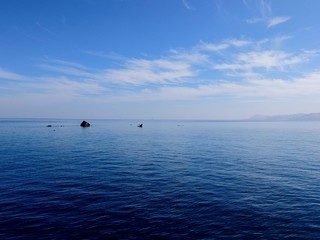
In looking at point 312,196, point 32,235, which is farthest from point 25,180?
point 312,196

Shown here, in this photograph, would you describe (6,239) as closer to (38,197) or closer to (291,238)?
(38,197)

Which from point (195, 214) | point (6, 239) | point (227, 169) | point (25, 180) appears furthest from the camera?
point (227, 169)

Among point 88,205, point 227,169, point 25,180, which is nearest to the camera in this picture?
point 88,205

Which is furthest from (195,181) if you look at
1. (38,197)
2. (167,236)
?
(38,197)

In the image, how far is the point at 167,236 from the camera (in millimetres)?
19141

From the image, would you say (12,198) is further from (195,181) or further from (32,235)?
(195,181)

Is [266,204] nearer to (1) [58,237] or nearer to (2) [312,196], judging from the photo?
(2) [312,196]

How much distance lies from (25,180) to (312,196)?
34.1m

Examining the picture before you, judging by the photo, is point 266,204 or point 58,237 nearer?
point 58,237

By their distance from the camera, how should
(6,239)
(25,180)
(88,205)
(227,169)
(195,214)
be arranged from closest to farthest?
(6,239) < (195,214) < (88,205) < (25,180) < (227,169)

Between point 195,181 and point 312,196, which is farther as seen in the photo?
point 195,181

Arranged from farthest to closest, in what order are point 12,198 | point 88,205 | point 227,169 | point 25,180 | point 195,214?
point 227,169, point 25,180, point 12,198, point 88,205, point 195,214

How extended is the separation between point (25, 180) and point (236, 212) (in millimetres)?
26511

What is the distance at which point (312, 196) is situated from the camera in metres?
28.4
